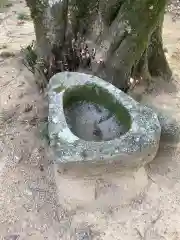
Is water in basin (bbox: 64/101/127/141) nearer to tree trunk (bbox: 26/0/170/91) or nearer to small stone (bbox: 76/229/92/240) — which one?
tree trunk (bbox: 26/0/170/91)

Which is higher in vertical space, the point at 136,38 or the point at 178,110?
the point at 136,38

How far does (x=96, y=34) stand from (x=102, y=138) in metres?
0.79

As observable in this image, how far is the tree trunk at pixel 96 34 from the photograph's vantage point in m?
2.71

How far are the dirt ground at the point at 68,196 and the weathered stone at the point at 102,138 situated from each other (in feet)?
0.67

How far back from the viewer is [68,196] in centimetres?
241

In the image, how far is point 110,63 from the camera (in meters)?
2.86

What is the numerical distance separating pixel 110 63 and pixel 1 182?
3.37 feet

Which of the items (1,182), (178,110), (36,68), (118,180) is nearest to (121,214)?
(118,180)

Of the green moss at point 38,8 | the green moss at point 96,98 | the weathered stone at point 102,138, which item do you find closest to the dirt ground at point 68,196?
the weathered stone at point 102,138

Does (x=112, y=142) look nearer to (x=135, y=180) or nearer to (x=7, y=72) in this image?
(x=135, y=180)

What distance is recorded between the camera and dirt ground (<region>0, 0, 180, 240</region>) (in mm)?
2322

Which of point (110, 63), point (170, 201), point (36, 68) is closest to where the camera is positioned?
point (170, 201)

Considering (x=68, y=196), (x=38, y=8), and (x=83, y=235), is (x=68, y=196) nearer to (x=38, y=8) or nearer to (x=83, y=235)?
(x=83, y=235)

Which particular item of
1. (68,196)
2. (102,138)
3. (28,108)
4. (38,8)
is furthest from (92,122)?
(38,8)
